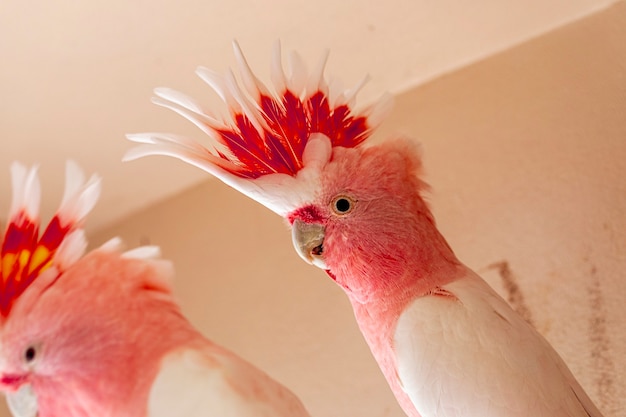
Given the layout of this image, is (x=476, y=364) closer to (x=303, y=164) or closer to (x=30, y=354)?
(x=303, y=164)

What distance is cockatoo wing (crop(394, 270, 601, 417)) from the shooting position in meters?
1.02

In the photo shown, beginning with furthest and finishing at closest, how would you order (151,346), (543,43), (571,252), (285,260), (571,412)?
(285,260) → (543,43) → (571,252) → (151,346) → (571,412)

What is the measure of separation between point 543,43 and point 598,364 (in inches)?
30.8

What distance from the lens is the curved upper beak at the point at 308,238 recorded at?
3.87ft

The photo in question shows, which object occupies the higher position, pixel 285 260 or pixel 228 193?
pixel 228 193

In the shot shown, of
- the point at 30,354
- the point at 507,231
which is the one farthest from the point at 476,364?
the point at 30,354

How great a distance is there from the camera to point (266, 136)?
1.19 meters

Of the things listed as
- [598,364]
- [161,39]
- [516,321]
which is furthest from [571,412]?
[161,39]

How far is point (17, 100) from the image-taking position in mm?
1722

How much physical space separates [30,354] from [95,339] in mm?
106

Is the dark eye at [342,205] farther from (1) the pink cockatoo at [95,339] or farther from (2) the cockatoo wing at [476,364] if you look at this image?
(1) the pink cockatoo at [95,339]

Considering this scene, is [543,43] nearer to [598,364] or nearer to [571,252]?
[571,252]

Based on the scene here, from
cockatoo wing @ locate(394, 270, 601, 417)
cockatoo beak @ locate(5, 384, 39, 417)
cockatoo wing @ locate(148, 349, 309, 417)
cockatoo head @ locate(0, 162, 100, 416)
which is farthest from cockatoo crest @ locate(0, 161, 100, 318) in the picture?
cockatoo wing @ locate(394, 270, 601, 417)

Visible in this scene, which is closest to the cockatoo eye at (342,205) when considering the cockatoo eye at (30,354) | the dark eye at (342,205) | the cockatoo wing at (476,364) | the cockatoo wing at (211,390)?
the dark eye at (342,205)
